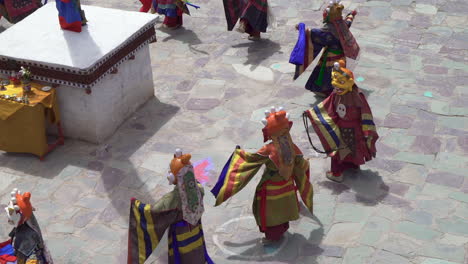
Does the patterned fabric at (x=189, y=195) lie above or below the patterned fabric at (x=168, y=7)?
above

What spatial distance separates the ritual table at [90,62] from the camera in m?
9.27

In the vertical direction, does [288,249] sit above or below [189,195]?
below

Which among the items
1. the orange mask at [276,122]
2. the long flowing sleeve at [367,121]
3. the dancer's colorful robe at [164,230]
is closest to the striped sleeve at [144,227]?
the dancer's colorful robe at [164,230]

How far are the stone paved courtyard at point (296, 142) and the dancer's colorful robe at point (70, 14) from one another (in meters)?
0.53

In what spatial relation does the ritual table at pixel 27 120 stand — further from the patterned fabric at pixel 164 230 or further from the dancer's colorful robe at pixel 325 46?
the dancer's colorful robe at pixel 325 46

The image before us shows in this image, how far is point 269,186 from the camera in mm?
7254

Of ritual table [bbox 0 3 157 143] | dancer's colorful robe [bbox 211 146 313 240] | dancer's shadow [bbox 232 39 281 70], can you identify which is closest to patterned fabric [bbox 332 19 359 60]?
dancer's shadow [bbox 232 39 281 70]

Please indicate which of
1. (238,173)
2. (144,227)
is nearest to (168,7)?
(238,173)

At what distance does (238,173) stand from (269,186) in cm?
37

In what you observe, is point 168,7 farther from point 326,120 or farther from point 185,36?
point 326,120

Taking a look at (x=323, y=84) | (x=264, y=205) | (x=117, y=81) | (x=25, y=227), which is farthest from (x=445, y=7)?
(x=25, y=227)

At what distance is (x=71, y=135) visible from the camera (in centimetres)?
983

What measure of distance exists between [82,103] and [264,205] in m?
3.43

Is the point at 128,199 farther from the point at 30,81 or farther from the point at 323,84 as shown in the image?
the point at 323,84
